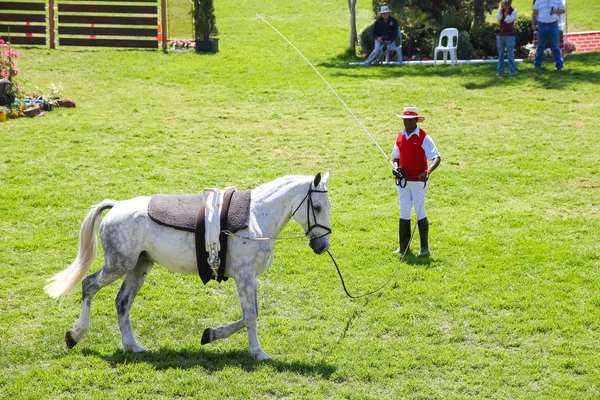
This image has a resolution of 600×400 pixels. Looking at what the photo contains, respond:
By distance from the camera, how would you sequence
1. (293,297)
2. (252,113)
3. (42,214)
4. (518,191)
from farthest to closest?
(252,113) < (518,191) < (42,214) < (293,297)

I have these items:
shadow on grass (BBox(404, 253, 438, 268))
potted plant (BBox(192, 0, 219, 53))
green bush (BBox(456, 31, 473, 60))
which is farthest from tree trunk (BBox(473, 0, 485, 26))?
shadow on grass (BBox(404, 253, 438, 268))

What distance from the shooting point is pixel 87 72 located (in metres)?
25.0

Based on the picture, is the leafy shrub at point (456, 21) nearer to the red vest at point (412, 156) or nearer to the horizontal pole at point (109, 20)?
the horizontal pole at point (109, 20)

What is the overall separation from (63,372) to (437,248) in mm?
6488

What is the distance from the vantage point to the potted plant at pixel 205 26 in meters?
27.1

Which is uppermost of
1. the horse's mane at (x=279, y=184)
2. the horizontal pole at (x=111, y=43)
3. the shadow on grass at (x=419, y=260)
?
the horizontal pole at (x=111, y=43)

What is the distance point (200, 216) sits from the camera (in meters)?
9.22

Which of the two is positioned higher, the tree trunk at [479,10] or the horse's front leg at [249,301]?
the tree trunk at [479,10]

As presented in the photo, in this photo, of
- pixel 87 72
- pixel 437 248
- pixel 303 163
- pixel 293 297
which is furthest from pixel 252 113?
pixel 293 297

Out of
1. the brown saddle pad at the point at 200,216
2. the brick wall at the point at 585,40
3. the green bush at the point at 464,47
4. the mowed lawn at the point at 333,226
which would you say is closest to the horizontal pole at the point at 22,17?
the mowed lawn at the point at 333,226

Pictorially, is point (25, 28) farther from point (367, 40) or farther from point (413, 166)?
point (413, 166)

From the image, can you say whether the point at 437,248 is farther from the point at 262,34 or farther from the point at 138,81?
the point at 262,34

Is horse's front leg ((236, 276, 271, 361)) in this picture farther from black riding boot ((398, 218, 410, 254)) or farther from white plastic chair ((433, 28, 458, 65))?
white plastic chair ((433, 28, 458, 65))

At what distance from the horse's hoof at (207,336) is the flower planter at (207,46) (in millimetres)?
19517
